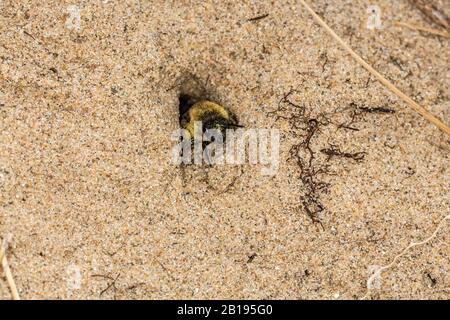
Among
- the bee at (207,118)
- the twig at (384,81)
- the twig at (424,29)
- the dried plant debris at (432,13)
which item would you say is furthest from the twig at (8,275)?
the dried plant debris at (432,13)

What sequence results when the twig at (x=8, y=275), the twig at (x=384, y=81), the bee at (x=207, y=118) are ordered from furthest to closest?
1. the twig at (x=384, y=81)
2. the bee at (x=207, y=118)
3. the twig at (x=8, y=275)

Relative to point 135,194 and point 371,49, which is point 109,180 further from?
point 371,49

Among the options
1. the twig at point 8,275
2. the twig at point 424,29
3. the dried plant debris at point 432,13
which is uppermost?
the dried plant debris at point 432,13

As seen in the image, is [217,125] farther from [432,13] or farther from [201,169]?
[432,13]

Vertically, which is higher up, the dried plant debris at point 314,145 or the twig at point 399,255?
the dried plant debris at point 314,145

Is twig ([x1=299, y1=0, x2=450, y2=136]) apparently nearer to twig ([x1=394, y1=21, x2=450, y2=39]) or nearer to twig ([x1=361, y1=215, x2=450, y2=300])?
twig ([x1=394, y1=21, x2=450, y2=39])

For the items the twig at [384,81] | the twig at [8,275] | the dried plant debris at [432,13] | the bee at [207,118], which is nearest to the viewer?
the twig at [8,275]

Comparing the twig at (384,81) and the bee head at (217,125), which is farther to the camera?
the twig at (384,81)

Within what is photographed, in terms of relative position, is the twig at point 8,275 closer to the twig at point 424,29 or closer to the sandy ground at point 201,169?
the sandy ground at point 201,169
